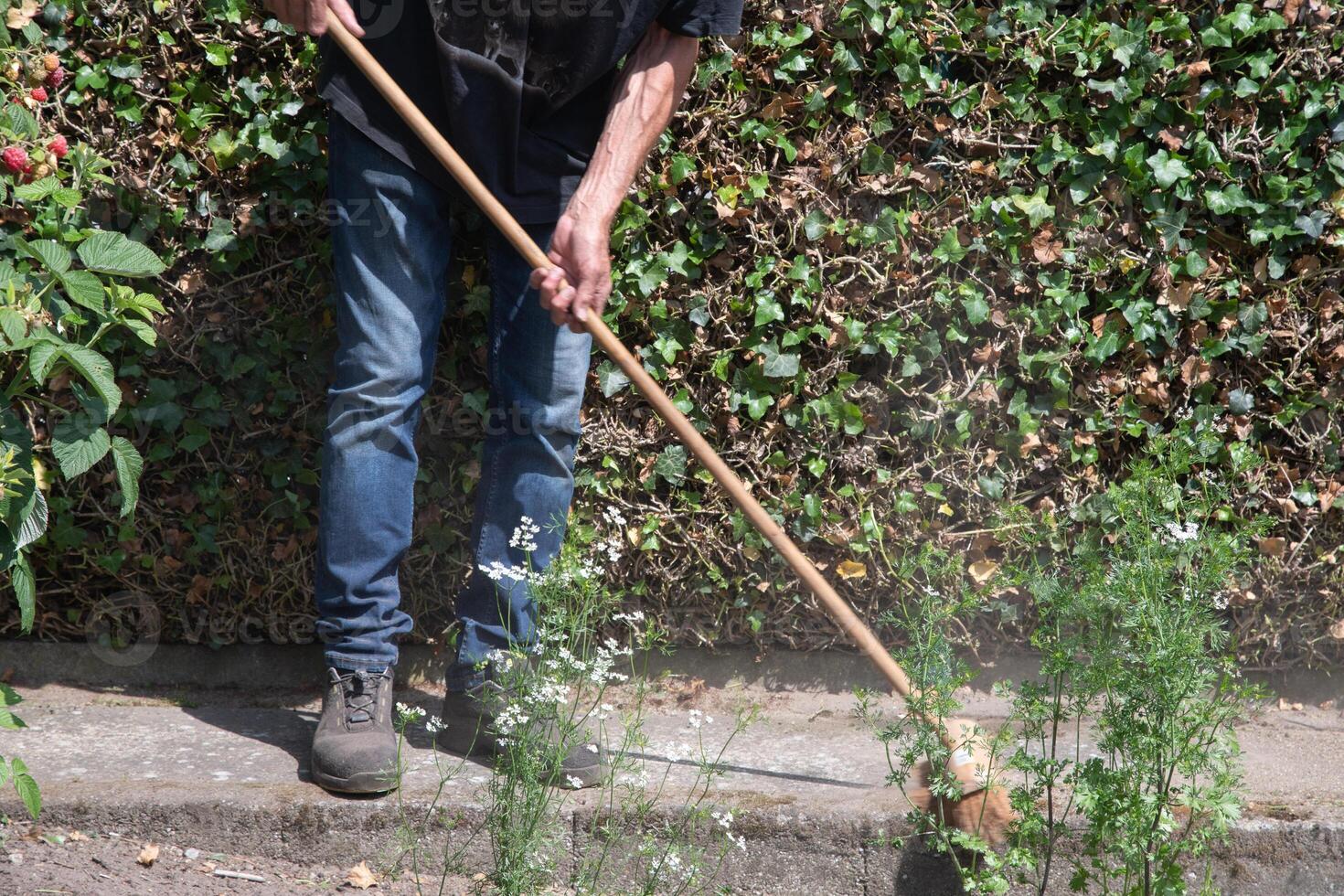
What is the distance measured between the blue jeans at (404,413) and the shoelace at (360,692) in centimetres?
3

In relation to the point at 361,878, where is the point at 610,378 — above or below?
above

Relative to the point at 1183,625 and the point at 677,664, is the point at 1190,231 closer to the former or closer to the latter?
the point at 1183,625

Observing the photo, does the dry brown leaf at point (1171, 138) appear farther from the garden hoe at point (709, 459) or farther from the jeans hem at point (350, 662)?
the jeans hem at point (350, 662)

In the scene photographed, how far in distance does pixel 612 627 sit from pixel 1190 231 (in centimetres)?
187

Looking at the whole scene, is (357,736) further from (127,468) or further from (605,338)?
(605,338)

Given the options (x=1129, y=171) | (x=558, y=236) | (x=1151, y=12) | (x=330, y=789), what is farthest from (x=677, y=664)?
(x=1151, y=12)

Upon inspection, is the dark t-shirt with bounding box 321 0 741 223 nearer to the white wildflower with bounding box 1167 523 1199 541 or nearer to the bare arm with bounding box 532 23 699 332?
the bare arm with bounding box 532 23 699 332

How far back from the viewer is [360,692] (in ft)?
8.87

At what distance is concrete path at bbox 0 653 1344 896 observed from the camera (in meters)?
2.47

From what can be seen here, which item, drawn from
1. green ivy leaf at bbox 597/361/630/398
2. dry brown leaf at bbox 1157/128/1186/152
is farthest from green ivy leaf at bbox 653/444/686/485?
dry brown leaf at bbox 1157/128/1186/152

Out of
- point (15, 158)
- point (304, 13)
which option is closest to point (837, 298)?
point (304, 13)

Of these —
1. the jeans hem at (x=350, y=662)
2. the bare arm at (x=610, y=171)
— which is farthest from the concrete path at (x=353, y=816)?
the bare arm at (x=610, y=171)

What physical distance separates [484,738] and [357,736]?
0.29 meters

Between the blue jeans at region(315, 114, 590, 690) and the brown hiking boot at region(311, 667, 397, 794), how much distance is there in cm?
Answer: 5
